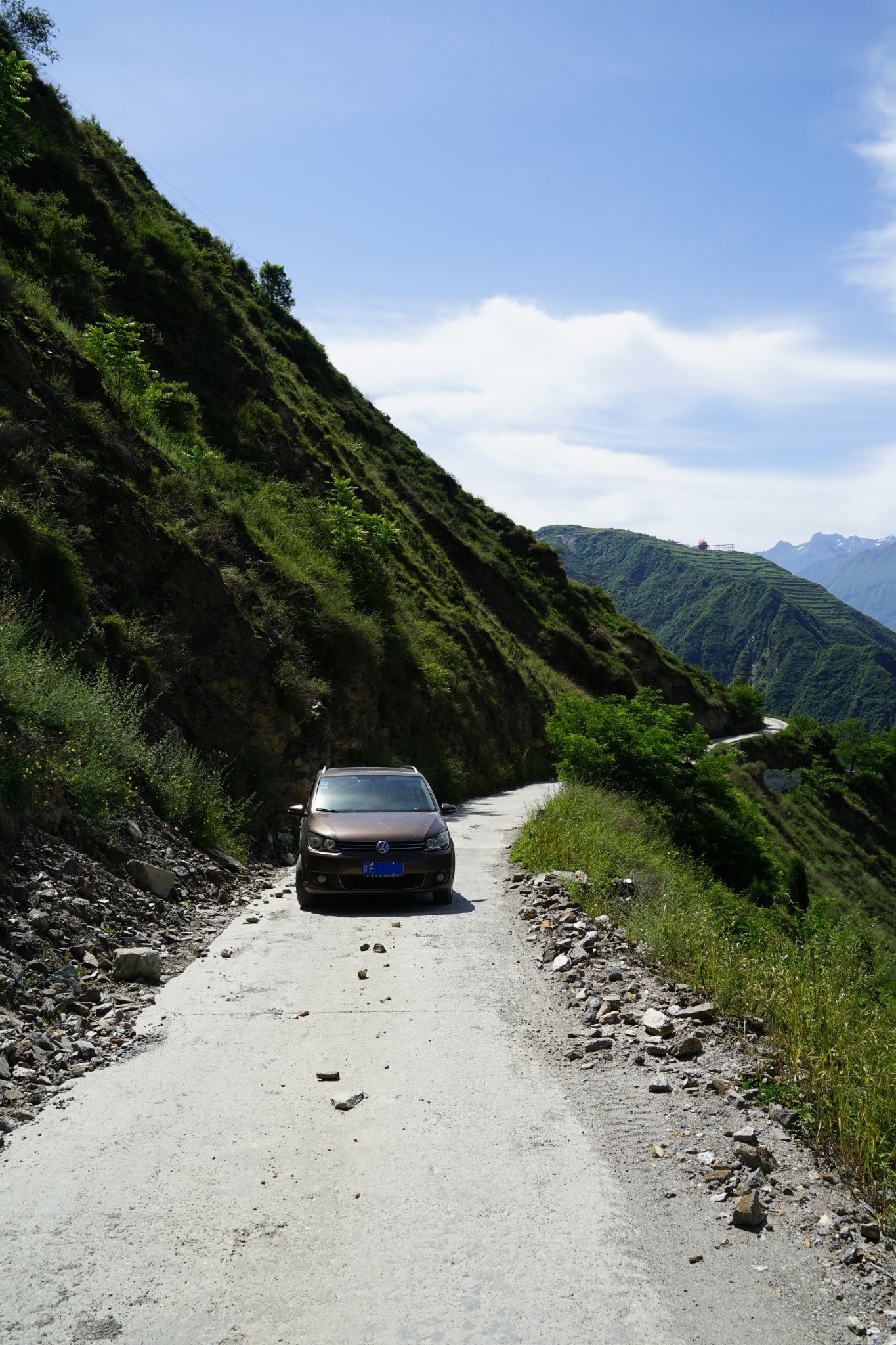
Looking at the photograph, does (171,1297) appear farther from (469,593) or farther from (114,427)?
(469,593)

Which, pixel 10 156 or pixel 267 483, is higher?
pixel 10 156

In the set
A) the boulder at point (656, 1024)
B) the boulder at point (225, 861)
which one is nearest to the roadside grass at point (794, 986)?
the boulder at point (656, 1024)

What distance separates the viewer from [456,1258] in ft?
11.2

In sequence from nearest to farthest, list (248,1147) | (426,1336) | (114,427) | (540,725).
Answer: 1. (426,1336)
2. (248,1147)
3. (114,427)
4. (540,725)

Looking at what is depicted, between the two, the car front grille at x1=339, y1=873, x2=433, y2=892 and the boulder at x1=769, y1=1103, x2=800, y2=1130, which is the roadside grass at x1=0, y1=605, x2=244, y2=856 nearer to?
the car front grille at x1=339, y1=873, x2=433, y2=892

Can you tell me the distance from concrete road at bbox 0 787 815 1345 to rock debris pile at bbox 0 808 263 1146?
25 centimetres

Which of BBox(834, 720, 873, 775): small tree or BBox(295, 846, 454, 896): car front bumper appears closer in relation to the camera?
BBox(295, 846, 454, 896): car front bumper

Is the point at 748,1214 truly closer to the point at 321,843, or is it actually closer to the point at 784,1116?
the point at 784,1116

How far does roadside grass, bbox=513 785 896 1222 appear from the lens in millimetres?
4184

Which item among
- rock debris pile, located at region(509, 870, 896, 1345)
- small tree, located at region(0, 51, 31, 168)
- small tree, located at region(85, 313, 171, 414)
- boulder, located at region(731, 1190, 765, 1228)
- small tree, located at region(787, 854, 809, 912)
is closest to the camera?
rock debris pile, located at region(509, 870, 896, 1345)

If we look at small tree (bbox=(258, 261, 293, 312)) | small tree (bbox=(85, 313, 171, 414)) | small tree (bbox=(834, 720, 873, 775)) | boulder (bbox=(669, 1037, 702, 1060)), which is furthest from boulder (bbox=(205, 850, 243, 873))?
small tree (bbox=(834, 720, 873, 775))

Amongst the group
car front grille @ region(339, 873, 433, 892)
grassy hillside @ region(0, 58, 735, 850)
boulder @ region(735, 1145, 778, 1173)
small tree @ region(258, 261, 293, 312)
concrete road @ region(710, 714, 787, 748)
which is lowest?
concrete road @ region(710, 714, 787, 748)

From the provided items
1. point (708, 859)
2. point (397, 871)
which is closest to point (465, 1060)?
point (397, 871)

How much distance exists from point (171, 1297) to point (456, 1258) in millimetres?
1002
